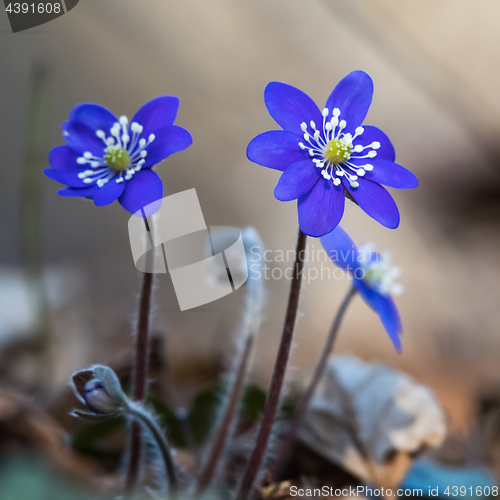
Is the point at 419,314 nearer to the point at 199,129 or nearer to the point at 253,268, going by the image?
the point at 253,268

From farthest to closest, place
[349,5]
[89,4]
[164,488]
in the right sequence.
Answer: [349,5], [89,4], [164,488]

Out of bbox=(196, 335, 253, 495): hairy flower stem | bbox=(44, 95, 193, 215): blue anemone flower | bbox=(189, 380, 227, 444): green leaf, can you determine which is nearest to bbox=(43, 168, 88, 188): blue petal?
bbox=(44, 95, 193, 215): blue anemone flower

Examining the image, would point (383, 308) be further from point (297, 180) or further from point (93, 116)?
point (93, 116)

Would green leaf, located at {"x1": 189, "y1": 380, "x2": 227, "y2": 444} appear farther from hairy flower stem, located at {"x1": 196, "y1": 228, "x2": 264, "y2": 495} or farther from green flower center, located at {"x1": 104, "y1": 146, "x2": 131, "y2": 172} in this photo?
green flower center, located at {"x1": 104, "y1": 146, "x2": 131, "y2": 172}

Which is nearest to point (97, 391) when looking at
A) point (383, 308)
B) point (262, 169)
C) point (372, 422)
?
point (383, 308)

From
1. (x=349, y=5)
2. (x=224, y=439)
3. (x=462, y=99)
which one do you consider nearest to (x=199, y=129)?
(x=349, y=5)

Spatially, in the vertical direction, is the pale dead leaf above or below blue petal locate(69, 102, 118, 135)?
below
